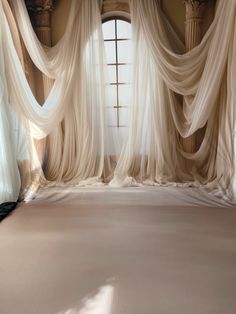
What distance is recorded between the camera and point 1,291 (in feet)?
5.00

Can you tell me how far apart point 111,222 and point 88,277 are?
2.18ft

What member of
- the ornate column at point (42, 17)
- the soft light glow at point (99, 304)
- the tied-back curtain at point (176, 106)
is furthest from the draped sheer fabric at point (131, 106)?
the soft light glow at point (99, 304)

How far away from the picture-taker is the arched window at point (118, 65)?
300 cm

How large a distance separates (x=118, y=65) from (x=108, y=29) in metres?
0.40

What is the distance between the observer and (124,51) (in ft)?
9.85

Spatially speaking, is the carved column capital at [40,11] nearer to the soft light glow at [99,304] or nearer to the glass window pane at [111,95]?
the glass window pane at [111,95]

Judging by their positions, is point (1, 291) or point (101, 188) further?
point (101, 188)

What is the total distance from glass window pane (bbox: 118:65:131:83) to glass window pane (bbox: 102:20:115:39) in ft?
1.12

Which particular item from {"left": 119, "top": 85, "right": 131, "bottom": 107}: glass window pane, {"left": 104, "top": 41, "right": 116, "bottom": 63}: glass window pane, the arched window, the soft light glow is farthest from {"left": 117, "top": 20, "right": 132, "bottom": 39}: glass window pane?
the soft light glow

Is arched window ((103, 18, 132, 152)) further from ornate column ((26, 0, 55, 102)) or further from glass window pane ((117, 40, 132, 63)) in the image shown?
ornate column ((26, 0, 55, 102))

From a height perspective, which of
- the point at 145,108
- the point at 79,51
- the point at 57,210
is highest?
the point at 79,51

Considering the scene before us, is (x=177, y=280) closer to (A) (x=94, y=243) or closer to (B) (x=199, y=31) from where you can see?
(A) (x=94, y=243)

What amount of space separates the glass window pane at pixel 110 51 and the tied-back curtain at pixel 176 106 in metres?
0.25

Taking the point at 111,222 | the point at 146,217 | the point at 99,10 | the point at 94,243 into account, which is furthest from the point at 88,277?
the point at 99,10
